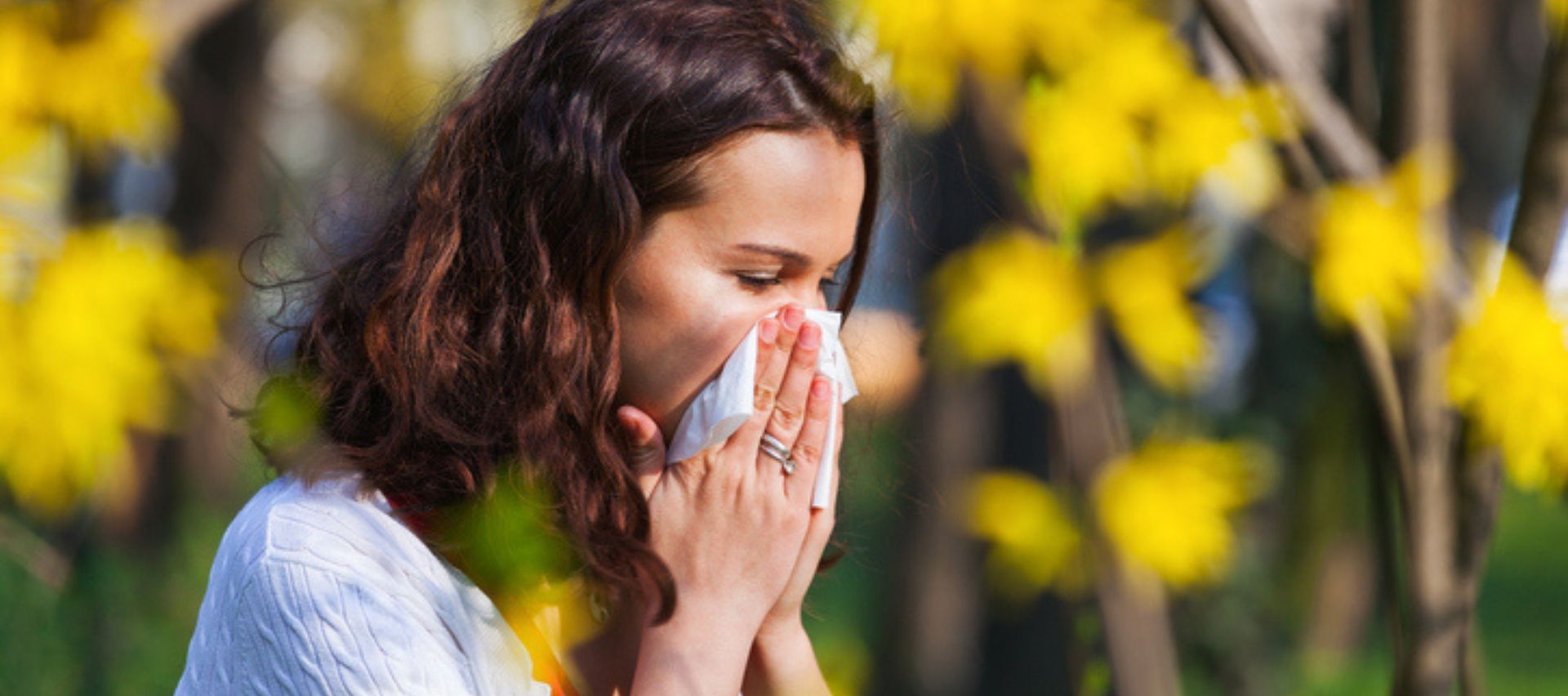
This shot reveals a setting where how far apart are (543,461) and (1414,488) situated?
4.29 feet

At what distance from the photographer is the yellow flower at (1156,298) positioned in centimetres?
232

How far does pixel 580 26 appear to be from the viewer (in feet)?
5.89

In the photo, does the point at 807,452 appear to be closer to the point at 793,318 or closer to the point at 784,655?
the point at 793,318

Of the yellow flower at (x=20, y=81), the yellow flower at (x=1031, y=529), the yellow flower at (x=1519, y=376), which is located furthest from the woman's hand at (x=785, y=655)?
the yellow flower at (x=20, y=81)

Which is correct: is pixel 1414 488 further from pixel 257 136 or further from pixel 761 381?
pixel 257 136

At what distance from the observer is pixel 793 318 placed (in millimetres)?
1707

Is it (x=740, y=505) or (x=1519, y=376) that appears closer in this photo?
(x=740, y=505)

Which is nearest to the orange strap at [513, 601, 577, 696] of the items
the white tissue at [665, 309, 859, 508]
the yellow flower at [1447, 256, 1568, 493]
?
the white tissue at [665, 309, 859, 508]

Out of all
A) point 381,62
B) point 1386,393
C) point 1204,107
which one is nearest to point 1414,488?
point 1386,393

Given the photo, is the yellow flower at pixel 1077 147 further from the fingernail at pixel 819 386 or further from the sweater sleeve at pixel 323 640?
the sweater sleeve at pixel 323 640

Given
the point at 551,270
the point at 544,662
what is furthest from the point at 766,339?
the point at 544,662

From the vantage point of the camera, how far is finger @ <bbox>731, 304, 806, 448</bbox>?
5.60 feet

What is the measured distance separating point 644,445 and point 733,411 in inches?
5.4

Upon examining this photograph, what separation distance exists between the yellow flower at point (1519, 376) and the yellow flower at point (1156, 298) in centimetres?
39
